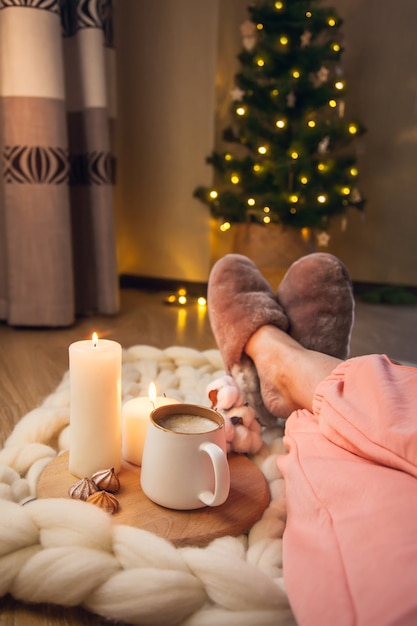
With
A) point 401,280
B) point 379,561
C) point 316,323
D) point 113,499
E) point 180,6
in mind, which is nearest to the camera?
point 379,561

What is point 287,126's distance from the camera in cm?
188

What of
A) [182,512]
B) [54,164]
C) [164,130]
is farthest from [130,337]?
[164,130]

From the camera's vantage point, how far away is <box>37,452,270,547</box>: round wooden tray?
508mm

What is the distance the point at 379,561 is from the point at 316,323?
552 mm

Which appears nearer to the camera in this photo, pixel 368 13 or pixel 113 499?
pixel 113 499

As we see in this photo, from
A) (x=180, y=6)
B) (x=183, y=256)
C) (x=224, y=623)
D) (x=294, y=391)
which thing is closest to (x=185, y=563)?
(x=224, y=623)

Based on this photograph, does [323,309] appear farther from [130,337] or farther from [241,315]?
[130,337]

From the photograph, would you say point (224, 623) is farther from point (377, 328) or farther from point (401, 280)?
point (401, 280)

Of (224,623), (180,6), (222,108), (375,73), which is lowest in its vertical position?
(224,623)

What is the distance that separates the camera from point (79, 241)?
5.43 feet

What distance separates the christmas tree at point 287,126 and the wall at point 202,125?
0.13 meters

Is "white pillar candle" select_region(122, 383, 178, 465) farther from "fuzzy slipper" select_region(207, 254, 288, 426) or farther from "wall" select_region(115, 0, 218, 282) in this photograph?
"wall" select_region(115, 0, 218, 282)

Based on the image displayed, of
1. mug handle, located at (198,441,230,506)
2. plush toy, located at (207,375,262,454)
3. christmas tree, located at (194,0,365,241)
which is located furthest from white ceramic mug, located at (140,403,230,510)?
christmas tree, located at (194,0,365,241)

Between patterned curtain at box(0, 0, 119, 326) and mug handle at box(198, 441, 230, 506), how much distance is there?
3.44ft
